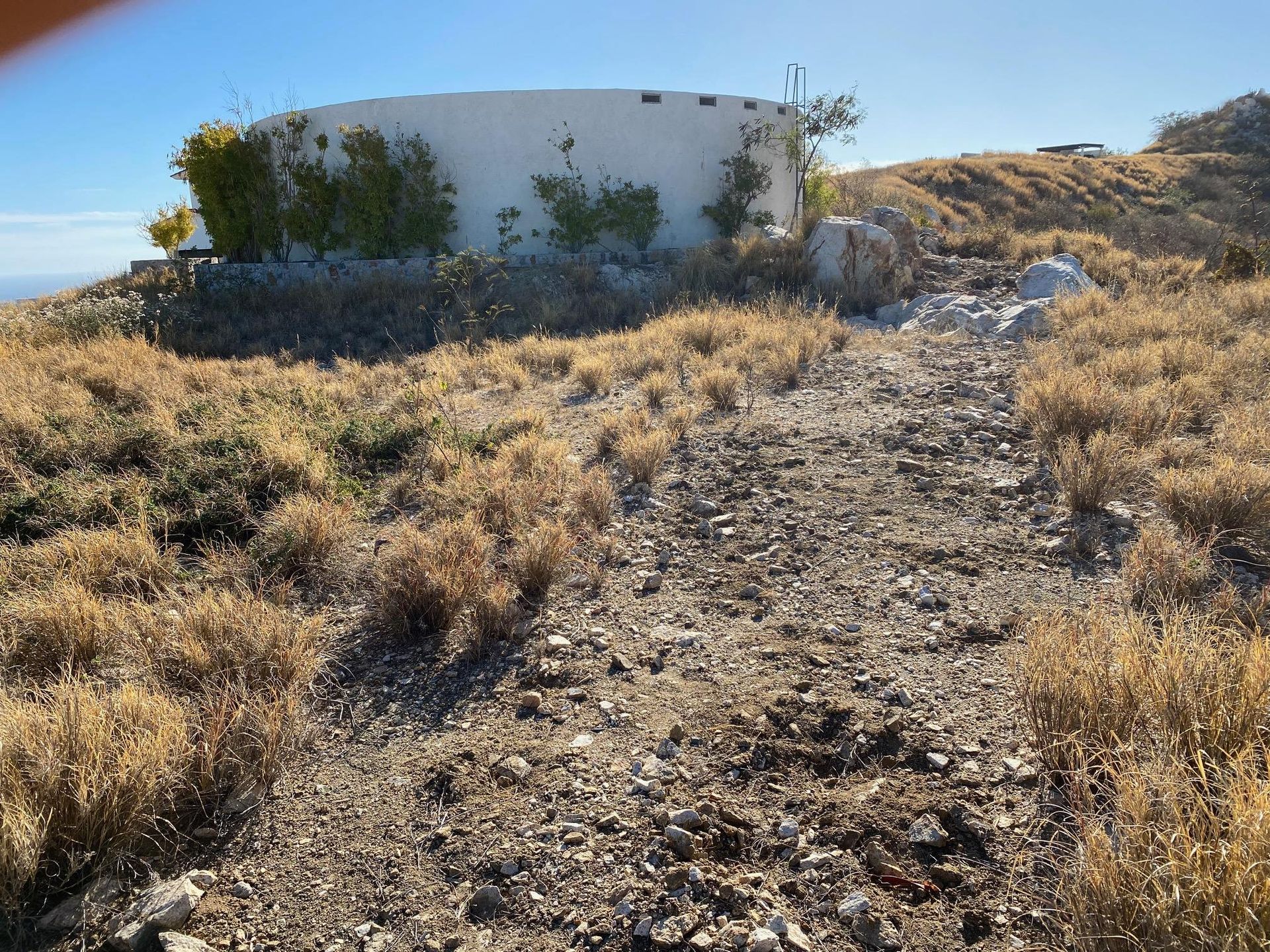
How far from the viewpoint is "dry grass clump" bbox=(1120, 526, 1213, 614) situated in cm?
286

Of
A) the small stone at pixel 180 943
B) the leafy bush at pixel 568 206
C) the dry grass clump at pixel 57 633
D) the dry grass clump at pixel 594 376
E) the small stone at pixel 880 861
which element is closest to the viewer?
the small stone at pixel 180 943

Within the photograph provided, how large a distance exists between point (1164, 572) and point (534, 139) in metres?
16.3

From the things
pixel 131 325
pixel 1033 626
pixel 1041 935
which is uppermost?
pixel 131 325

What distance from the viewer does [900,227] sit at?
1324 centimetres

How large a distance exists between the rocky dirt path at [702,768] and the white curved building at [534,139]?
14.2m

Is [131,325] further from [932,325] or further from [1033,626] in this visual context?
[1033,626]

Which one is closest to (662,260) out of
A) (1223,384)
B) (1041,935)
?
(1223,384)

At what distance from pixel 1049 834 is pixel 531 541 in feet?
8.16

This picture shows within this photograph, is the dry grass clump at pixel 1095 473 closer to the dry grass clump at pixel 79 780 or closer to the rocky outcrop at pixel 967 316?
the dry grass clump at pixel 79 780

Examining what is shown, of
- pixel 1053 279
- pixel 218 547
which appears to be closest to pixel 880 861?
pixel 218 547

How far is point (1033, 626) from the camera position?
8.94 ft

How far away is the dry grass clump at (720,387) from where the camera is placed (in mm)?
6535

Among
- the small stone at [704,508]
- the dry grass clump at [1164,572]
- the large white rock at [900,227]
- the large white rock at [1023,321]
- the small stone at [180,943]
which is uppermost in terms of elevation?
the large white rock at [900,227]

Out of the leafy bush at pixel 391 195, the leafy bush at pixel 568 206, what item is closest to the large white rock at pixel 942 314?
the leafy bush at pixel 568 206
